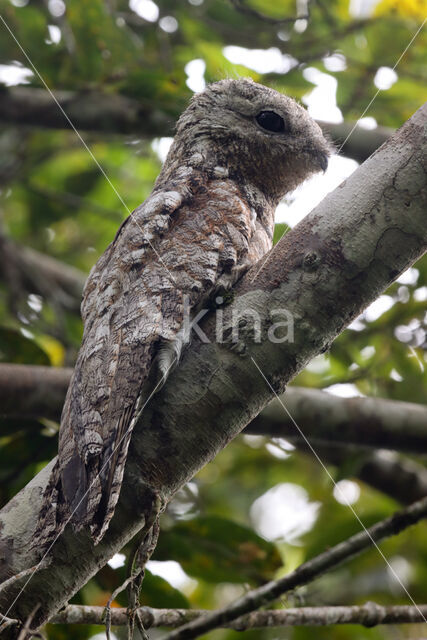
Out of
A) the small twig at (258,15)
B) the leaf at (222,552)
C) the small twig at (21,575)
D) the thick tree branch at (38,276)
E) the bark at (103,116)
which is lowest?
the small twig at (21,575)

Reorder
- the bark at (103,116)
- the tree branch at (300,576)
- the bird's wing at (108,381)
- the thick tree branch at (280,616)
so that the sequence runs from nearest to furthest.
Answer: the bird's wing at (108,381) → the tree branch at (300,576) → the thick tree branch at (280,616) → the bark at (103,116)

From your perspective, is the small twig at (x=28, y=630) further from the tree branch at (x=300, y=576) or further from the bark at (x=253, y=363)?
the tree branch at (x=300, y=576)

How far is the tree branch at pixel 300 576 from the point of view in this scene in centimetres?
209

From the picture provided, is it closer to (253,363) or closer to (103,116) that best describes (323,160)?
(103,116)

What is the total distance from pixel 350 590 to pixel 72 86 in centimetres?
377

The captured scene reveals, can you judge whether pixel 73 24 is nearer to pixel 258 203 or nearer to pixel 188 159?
pixel 188 159

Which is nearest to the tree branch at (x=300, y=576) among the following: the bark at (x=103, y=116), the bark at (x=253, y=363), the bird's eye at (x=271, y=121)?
the bark at (x=253, y=363)

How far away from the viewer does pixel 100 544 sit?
1910 mm

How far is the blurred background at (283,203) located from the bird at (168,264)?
0.47 metres

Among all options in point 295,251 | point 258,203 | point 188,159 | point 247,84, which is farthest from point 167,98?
point 295,251

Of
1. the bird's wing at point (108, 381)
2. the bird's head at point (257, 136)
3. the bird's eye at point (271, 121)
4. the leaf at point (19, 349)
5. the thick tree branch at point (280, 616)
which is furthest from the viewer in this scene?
the leaf at point (19, 349)

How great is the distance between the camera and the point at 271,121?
3.45m

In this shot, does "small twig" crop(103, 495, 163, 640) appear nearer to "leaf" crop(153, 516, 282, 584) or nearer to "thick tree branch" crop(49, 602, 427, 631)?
"thick tree branch" crop(49, 602, 427, 631)

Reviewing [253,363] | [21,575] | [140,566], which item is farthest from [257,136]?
[21,575]
